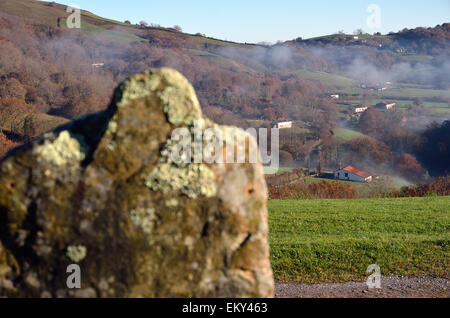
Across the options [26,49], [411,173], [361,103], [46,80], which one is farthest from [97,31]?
[411,173]

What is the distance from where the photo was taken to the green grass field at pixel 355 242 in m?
10.3

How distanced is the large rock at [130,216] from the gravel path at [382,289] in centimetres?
493

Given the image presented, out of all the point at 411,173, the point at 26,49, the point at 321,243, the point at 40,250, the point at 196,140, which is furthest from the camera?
the point at 26,49

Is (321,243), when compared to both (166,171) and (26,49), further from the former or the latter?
(26,49)

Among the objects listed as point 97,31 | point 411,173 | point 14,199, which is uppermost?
point 97,31

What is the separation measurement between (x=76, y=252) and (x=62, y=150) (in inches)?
45.1

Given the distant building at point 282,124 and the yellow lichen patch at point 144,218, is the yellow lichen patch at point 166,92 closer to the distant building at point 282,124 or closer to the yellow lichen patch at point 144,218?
the yellow lichen patch at point 144,218

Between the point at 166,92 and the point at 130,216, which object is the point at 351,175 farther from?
the point at 130,216

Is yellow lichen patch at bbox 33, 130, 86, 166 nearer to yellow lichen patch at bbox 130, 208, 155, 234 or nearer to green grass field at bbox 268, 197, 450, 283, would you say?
yellow lichen patch at bbox 130, 208, 155, 234

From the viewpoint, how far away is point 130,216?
13.9ft

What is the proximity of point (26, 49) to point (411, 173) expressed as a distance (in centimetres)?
10046

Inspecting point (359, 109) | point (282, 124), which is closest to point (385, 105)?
point (359, 109)

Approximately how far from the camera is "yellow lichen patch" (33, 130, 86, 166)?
4324mm

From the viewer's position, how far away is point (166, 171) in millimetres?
4391
